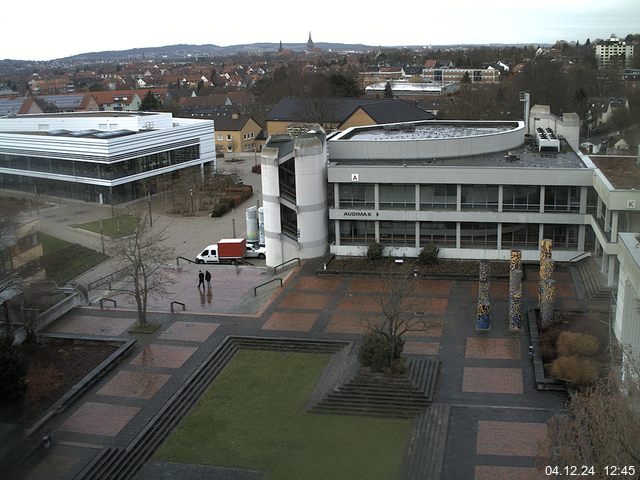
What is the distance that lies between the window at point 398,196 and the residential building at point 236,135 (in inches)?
1858

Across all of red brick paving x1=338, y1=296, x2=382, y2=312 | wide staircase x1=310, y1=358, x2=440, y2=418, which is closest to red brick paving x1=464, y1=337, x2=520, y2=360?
wide staircase x1=310, y1=358, x2=440, y2=418

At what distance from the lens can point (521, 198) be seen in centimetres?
3241

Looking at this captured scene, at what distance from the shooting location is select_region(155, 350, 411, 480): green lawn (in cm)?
1778

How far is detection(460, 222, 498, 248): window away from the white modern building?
2811 centimetres

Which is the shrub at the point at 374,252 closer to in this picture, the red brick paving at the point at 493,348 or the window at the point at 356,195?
the window at the point at 356,195

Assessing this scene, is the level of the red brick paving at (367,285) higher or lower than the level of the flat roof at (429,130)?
lower

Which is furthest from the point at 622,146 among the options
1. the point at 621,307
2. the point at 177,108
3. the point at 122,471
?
the point at 177,108

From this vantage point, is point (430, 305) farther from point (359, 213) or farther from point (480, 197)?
point (359, 213)

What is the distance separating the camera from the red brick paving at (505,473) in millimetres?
16844

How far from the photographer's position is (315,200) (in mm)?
33750

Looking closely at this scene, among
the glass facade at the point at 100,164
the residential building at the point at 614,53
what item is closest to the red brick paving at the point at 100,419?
the glass facade at the point at 100,164

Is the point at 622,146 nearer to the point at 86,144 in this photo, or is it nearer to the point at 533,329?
the point at 533,329

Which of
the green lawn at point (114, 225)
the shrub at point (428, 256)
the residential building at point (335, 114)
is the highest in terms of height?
the residential building at point (335, 114)

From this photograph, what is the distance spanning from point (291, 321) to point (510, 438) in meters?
10.6
